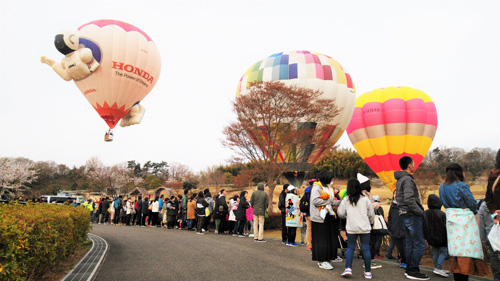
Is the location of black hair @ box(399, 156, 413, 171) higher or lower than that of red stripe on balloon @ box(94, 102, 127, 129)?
lower

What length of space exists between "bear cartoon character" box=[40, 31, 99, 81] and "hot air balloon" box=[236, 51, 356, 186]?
30.0 feet

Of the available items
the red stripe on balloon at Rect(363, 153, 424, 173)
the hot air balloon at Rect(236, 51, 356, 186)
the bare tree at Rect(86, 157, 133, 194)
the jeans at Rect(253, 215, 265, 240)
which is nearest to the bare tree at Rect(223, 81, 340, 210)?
the hot air balloon at Rect(236, 51, 356, 186)

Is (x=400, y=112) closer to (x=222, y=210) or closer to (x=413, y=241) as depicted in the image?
(x=222, y=210)

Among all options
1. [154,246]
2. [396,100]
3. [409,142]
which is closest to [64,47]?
[154,246]

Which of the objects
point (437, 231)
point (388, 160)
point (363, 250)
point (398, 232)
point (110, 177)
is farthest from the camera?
point (110, 177)

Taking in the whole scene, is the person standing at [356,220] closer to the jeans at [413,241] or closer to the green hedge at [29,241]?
the jeans at [413,241]

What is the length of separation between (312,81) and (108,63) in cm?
1203

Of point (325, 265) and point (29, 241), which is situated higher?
point (29, 241)

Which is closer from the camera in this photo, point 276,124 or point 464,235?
point 464,235

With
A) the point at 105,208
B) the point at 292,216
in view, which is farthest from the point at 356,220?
the point at 105,208

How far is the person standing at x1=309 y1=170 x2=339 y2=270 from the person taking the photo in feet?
17.7

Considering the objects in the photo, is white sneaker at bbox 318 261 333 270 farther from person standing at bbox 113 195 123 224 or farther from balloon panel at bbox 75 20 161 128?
person standing at bbox 113 195 123 224

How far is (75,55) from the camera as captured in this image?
14.8 metres

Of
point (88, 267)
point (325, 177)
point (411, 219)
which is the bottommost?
point (88, 267)
